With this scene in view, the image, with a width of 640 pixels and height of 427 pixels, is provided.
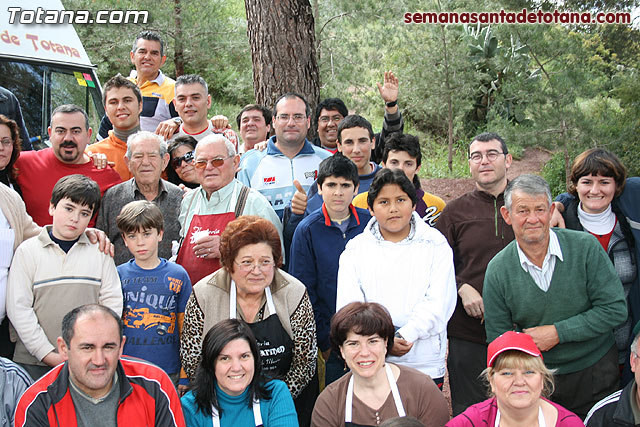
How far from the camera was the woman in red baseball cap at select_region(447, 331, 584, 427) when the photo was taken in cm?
288

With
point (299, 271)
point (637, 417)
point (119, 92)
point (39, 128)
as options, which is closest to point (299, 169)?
point (299, 271)

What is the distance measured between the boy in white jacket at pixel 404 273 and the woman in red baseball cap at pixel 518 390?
0.54 metres

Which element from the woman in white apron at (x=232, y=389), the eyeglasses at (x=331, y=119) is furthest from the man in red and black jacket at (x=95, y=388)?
the eyeglasses at (x=331, y=119)

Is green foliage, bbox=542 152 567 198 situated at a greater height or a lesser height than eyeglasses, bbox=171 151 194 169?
greater

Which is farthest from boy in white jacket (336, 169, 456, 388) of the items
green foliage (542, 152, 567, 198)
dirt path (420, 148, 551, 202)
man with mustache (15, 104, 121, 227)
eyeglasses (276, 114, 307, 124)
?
green foliage (542, 152, 567, 198)

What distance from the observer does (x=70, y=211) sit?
3662mm

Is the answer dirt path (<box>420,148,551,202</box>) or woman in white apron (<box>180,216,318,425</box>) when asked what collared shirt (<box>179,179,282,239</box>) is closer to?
woman in white apron (<box>180,216,318,425</box>)

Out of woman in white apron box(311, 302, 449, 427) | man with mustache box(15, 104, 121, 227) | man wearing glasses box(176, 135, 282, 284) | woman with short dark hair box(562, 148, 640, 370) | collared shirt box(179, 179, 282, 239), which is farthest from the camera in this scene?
man with mustache box(15, 104, 121, 227)

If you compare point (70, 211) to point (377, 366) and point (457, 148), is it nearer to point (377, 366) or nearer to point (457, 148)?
point (377, 366)

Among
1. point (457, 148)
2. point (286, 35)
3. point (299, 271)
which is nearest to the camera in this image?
point (299, 271)

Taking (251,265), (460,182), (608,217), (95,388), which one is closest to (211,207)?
(251,265)

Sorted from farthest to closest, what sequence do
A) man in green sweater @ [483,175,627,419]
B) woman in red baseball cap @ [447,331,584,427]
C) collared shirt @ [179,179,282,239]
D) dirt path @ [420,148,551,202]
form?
dirt path @ [420,148,551,202]
collared shirt @ [179,179,282,239]
man in green sweater @ [483,175,627,419]
woman in red baseball cap @ [447,331,584,427]

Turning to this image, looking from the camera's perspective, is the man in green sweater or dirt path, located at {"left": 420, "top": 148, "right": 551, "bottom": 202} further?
dirt path, located at {"left": 420, "top": 148, "right": 551, "bottom": 202}

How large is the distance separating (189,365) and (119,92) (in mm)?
2642
